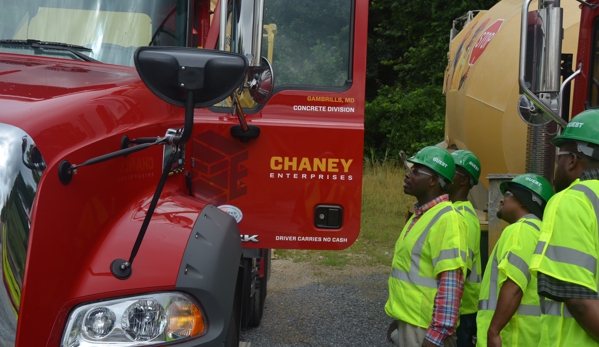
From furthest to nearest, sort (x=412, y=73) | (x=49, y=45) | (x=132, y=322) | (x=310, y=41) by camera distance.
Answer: (x=412, y=73)
(x=310, y=41)
(x=49, y=45)
(x=132, y=322)

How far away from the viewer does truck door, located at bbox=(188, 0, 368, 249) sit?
13.9 feet

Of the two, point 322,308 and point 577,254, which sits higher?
point 577,254

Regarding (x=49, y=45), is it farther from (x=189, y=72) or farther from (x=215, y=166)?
(x=189, y=72)

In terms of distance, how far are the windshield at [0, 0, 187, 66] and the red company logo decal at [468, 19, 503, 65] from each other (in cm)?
336

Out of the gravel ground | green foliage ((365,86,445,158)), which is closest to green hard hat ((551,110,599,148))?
A: the gravel ground

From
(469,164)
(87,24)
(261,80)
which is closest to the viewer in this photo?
(261,80)

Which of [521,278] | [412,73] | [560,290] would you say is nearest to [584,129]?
[560,290]

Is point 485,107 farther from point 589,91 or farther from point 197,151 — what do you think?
point 197,151

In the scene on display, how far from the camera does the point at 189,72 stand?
2.48 m

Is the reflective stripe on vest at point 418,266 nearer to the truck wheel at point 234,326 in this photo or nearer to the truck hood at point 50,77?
the truck wheel at point 234,326

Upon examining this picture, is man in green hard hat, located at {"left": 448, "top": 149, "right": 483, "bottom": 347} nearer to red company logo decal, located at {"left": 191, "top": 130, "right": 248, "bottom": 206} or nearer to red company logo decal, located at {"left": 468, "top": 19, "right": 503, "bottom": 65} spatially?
red company logo decal, located at {"left": 191, "top": 130, "right": 248, "bottom": 206}

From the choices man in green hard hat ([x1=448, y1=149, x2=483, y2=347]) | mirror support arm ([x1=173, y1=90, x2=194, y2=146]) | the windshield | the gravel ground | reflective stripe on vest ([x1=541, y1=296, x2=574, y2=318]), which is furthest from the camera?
the gravel ground

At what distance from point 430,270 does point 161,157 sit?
5.12ft

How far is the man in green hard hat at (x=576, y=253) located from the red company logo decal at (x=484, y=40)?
377 cm
